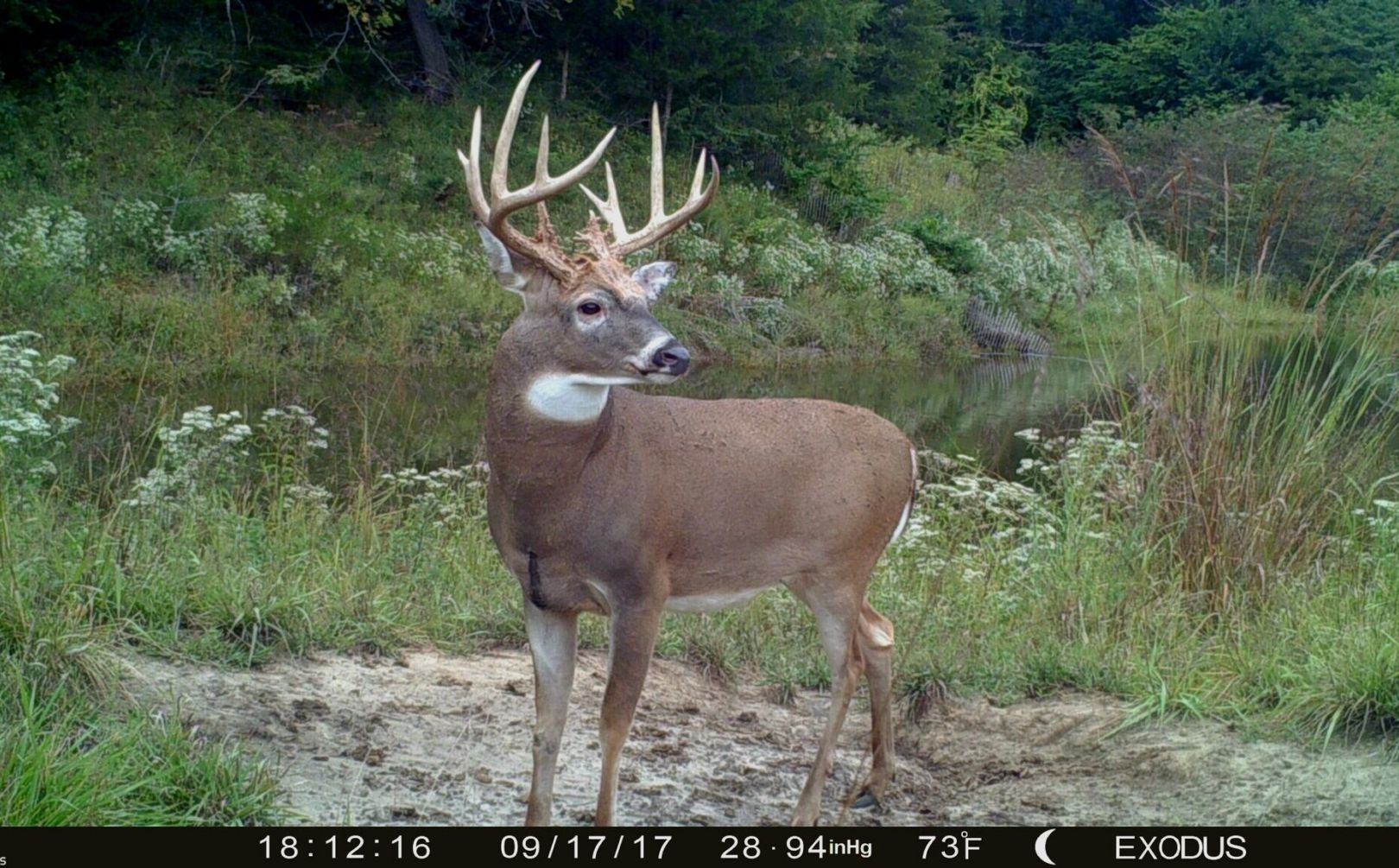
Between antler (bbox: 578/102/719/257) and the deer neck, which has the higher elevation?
antler (bbox: 578/102/719/257)

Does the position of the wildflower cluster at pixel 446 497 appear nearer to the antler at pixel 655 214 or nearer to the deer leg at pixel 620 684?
the antler at pixel 655 214

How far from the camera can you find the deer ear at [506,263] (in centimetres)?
444

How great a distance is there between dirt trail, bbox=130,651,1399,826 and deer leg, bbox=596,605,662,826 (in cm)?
41

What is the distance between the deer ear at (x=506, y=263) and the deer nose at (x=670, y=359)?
54 cm

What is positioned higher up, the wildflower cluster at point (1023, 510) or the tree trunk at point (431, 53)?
the wildflower cluster at point (1023, 510)

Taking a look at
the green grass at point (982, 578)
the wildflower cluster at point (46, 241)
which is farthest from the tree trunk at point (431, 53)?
the green grass at point (982, 578)

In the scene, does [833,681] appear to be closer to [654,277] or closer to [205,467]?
[654,277]

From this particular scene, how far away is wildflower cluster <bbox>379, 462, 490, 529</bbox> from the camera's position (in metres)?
8.34

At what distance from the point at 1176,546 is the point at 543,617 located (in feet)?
11.4

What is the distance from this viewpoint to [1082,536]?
7.24 m

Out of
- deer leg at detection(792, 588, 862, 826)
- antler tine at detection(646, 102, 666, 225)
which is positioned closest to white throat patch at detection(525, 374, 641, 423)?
antler tine at detection(646, 102, 666, 225)

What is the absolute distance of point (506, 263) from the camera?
446cm

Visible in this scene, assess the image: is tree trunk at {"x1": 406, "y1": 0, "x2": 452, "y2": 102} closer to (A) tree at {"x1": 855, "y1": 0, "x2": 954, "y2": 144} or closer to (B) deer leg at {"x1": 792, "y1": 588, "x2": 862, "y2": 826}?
(A) tree at {"x1": 855, "y1": 0, "x2": 954, "y2": 144}
